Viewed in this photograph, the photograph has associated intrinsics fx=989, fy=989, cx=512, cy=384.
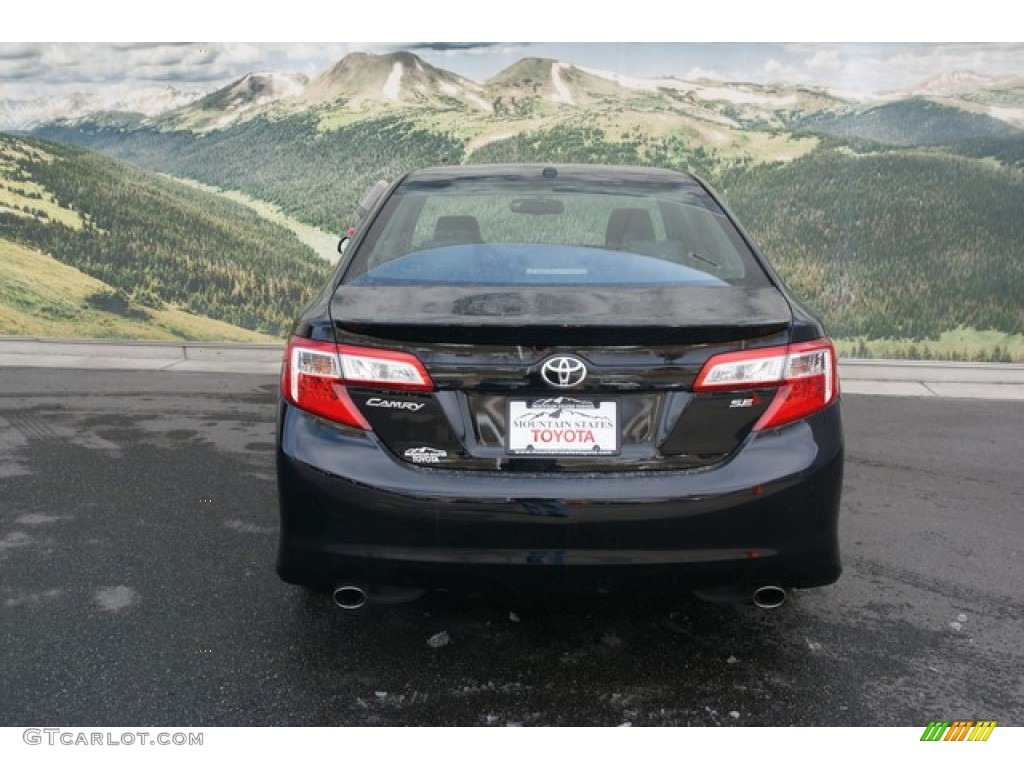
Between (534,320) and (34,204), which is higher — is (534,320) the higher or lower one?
the higher one

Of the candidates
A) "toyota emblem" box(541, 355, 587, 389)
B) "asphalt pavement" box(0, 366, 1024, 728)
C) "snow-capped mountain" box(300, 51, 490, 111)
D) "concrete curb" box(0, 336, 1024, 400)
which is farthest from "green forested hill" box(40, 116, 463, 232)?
"toyota emblem" box(541, 355, 587, 389)

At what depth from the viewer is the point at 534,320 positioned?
283 cm

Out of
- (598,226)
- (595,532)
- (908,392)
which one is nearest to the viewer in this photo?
(595,532)

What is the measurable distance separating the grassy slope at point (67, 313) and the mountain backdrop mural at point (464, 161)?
0.02 meters

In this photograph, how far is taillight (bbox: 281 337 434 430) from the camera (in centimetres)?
281

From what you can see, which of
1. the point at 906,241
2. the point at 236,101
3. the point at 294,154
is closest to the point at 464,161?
the point at 294,154

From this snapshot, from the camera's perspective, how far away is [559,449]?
9.18 ft

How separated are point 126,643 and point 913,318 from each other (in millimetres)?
8144

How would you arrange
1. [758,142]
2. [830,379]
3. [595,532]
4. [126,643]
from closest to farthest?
1. [595,532]
2. [830,379]
3. [126,643]
4. [758,142]

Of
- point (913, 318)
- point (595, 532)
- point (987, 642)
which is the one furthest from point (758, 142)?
point (595, 532)

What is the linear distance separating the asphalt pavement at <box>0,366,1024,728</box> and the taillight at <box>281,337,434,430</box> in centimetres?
89

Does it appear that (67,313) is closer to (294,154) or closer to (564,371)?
(294,154)

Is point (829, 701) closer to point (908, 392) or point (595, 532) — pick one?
point (595, 532)

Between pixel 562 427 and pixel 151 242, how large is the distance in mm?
8477
